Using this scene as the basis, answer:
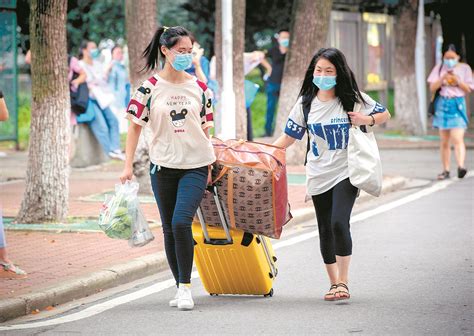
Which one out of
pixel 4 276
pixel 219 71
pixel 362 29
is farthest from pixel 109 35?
pixel 4 276

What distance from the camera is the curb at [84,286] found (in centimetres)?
767

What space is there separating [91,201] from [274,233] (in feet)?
20.2

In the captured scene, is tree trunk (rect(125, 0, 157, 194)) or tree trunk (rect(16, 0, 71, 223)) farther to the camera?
tree trunk (rect(125, 0, 157, 194))

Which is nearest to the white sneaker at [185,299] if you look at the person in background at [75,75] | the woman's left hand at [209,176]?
the woman's left hand at [209,176]

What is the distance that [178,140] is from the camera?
7676 mm

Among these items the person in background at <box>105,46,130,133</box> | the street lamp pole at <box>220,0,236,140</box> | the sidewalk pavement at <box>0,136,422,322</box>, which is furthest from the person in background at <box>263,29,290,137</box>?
the sidewalk pavement at <box>0,136,422,322</box>

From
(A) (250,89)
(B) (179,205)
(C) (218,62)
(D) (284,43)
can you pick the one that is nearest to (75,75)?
(C) (218,62)

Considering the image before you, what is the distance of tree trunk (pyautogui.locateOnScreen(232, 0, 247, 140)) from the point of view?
652 inches

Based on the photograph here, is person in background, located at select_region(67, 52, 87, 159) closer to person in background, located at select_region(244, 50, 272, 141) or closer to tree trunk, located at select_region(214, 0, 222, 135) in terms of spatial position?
tree trunk, located at select_region(214, 0, 222, 135)

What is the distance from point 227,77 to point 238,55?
1.85 metres

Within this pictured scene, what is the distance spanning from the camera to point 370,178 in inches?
305

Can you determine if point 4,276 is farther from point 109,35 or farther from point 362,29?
point 109,35

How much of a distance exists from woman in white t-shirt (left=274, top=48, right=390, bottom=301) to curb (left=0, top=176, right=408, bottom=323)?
1.68 metres

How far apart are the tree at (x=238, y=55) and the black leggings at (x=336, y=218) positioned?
8176mm
